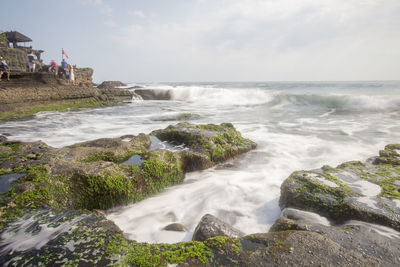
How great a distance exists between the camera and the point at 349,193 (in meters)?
2.72

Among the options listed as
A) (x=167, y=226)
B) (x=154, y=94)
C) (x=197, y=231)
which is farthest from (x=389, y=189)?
(x=154, y=94)

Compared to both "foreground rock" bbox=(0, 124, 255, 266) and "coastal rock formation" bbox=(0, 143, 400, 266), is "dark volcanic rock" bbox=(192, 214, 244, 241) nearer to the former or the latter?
"coastal rock formation" bbox=(0, 143, 400, 266)

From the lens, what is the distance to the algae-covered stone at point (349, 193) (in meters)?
2.40

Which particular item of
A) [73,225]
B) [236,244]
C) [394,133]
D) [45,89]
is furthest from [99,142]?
[45,89]

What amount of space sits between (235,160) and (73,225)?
3.73m

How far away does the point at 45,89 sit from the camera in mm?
13375

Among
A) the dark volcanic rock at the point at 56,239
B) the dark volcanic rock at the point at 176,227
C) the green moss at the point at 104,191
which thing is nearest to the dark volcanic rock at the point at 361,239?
the dark volcanic rock at the point at 176,227

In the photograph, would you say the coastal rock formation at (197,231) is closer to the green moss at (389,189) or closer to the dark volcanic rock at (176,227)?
the green moss at (389,189)

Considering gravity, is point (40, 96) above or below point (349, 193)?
above

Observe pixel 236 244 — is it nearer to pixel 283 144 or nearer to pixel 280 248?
pixel 280 248

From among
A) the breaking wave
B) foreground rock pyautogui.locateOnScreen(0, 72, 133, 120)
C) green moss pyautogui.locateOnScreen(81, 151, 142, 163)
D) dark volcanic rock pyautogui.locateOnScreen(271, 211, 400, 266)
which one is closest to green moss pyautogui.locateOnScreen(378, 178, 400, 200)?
dark volcanic rock pyautogui.locateOnScreen(271, 211, 400, 266)

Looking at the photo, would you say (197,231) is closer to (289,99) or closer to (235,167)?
(235,167)

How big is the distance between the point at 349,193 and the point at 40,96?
51.0 ft

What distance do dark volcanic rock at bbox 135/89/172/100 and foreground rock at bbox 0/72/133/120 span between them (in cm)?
586
